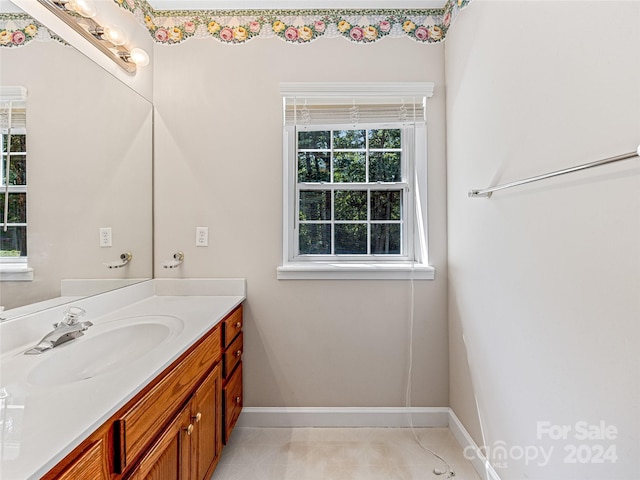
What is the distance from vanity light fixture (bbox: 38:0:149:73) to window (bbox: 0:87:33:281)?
1.40 ft

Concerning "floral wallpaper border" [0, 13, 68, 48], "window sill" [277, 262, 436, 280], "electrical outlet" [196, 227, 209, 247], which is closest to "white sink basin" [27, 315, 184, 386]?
"electrical outlet" [196, 227, 209, 247]

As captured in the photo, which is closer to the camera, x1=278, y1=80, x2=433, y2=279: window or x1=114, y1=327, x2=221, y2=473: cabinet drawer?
x1=114, y1=327, x2=221, y2=473: cabinet drawer

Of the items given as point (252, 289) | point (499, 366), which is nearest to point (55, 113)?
point (252, 289)

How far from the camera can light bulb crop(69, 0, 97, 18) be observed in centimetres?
130

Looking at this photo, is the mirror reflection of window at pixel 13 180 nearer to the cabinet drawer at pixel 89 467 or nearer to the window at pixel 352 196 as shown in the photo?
the cabinet drawer at pixel 89 467

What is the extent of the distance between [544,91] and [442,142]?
0.82m

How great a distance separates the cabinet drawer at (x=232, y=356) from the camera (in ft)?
5.01

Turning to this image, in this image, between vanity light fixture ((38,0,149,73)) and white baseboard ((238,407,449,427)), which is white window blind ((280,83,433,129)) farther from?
white baseboard ((238,407,449,427))

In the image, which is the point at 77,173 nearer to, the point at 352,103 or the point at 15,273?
the point at 15,273

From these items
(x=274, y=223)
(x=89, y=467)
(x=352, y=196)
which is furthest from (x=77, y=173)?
(x=352, y=196)

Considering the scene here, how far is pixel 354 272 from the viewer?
6.10 ft

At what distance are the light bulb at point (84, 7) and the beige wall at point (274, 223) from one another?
53 cm

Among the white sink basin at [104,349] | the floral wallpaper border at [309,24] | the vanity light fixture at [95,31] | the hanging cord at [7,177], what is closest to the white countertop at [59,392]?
the white sink basin at [104,349]

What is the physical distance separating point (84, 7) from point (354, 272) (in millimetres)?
1783
